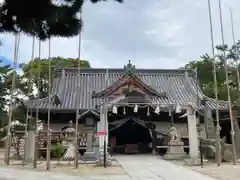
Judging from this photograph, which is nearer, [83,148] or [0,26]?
[0,26]

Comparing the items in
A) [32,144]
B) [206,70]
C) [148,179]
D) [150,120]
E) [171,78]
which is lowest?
[148,179]

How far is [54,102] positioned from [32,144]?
6322 mm

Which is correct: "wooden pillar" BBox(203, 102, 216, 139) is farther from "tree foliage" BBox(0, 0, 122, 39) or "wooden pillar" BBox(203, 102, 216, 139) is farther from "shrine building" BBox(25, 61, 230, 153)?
"tree foliage" BBox(0, 0, 122, 39)

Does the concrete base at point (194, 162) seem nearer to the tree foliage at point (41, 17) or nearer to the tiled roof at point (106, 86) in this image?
the tiled roof at point (106, 86)

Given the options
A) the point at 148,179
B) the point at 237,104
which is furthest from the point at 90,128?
the point at 148,179

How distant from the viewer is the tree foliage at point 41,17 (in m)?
5.69

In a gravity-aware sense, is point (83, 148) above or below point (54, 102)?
below

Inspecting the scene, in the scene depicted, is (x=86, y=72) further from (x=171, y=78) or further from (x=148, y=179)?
(x=148, y=179)

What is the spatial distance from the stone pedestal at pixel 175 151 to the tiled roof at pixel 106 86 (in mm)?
4339

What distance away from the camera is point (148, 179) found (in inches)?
385

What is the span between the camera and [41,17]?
5.84 metres

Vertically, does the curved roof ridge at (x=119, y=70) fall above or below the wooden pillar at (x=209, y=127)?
above

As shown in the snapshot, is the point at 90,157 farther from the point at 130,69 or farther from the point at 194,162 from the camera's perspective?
the point at 130,69

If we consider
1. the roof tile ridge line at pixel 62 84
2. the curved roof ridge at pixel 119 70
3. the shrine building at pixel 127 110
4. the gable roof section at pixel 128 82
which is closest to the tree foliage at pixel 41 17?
the shrine building at pixel 127 110
